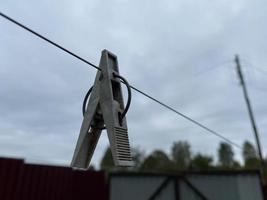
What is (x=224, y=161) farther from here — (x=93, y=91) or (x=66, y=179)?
(x=93, y=91)

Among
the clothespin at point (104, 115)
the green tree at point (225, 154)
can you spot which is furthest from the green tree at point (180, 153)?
the clothespin at point (104, 115)

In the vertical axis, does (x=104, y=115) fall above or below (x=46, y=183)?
below

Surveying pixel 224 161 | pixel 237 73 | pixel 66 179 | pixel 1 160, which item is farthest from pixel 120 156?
pixel 224 161

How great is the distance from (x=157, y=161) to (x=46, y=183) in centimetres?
2853

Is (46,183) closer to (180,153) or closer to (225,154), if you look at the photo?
(180,153)

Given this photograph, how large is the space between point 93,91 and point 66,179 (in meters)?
5.39

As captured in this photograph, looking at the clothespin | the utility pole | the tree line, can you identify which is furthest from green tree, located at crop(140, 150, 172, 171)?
the clothespin

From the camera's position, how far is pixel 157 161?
34188 millimetres

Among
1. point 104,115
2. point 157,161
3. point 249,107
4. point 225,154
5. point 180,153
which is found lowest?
point 104,115

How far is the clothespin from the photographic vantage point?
173 centimetres

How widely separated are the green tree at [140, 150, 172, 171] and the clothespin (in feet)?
102

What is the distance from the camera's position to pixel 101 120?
6.21 feet

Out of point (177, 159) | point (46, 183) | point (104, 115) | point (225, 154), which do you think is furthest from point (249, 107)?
point (225, 154)

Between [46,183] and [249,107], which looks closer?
[46,183]
